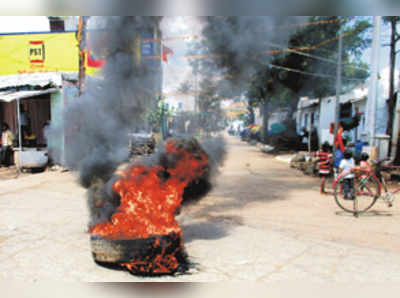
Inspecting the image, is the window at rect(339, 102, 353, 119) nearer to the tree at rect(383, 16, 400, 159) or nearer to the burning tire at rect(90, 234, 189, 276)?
the tree at rect(383, 16, 400, 159)

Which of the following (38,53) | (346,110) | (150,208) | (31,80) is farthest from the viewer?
(346,110)

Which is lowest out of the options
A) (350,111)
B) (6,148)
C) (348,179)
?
(348,179)

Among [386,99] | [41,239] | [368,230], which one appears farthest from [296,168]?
[41,239]

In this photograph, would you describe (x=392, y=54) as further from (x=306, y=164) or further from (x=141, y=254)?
(x=141, y=254)

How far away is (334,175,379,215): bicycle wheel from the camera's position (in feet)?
18.4

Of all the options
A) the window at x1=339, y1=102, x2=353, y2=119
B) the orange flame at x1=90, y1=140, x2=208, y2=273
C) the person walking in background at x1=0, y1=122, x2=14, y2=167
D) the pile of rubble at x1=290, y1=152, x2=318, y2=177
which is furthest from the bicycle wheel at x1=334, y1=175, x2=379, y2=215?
the window at x1=339, y1=102, x2=353, y2=119

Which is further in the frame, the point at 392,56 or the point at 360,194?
the point at 392,56

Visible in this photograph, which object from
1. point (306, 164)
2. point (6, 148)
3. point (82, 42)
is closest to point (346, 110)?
point (306, 164)

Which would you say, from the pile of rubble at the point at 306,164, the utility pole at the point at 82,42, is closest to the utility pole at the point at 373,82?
the pile of rubble at the point at 306,164

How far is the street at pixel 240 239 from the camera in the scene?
10.9 ft

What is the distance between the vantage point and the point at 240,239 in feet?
14.3

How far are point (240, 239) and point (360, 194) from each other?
2.90 metres

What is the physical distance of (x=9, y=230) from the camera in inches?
188

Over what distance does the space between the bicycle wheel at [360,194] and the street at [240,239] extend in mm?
185
